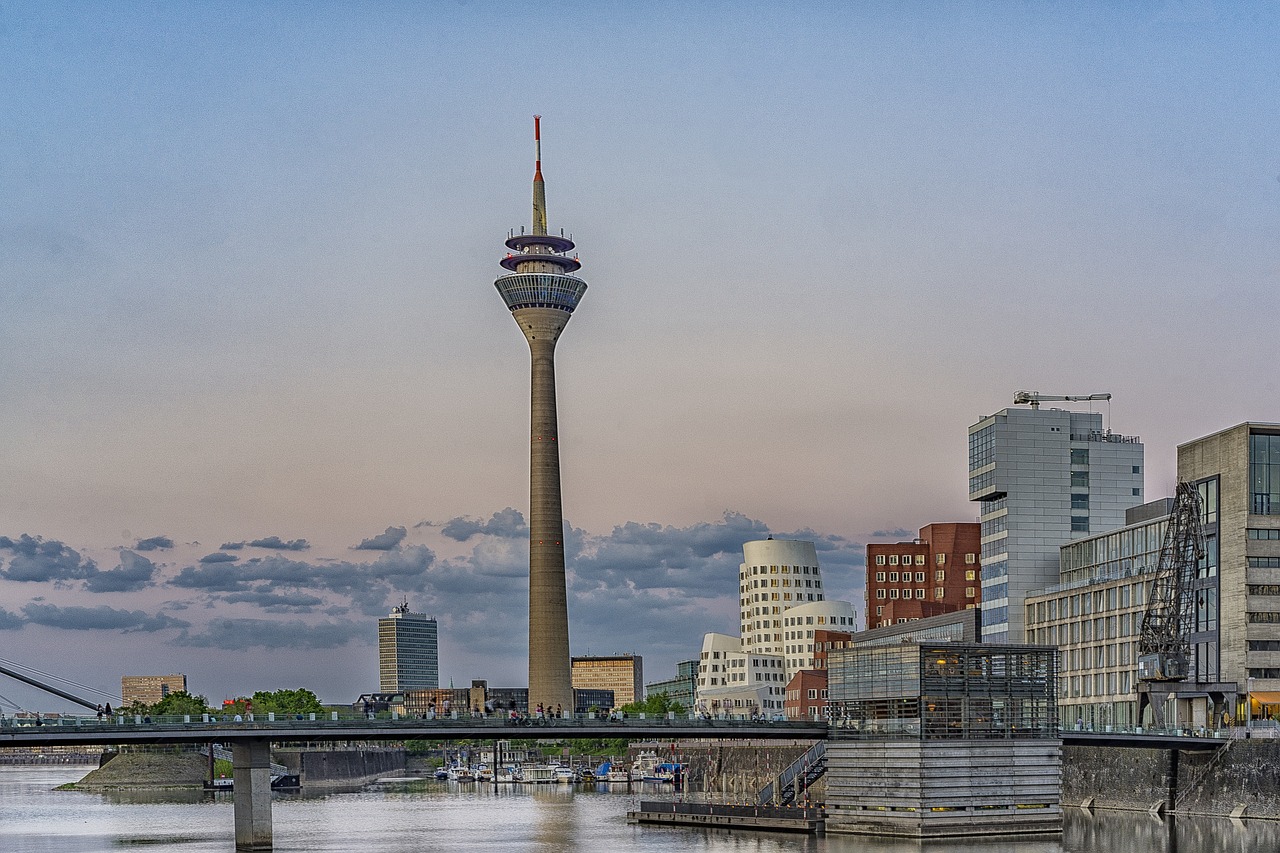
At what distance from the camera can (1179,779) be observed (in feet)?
462

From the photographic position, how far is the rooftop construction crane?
160m

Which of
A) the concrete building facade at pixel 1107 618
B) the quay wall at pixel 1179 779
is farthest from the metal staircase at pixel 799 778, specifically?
the concrete building facade at pixel 1107 618

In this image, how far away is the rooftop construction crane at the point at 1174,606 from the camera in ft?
524

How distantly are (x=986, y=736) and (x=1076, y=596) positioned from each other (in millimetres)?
73806

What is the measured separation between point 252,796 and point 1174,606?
8579 centimetres

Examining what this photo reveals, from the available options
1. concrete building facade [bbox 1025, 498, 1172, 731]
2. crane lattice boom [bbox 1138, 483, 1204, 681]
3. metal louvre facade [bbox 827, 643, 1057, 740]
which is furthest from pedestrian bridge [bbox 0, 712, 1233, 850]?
concrete building facade [bbox 1025, 498, 1172, 731]

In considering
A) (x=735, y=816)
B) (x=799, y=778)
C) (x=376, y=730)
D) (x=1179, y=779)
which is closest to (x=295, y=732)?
(x=376, y=730)

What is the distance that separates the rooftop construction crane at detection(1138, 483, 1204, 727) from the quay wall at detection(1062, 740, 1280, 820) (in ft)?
35.2

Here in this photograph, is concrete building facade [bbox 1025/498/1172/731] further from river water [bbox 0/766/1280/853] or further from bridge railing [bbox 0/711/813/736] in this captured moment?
bridge railing [bbox 0/711/813/736]

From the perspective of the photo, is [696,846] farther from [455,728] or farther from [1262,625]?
[1262,625]

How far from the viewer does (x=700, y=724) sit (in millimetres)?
130875

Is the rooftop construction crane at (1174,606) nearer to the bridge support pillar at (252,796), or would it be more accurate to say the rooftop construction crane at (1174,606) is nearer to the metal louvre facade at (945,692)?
the metal louvre facade at (945,692)

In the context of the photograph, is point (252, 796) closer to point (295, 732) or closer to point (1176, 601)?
point (295, 732)

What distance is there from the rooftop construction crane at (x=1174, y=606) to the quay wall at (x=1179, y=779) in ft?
35.2
